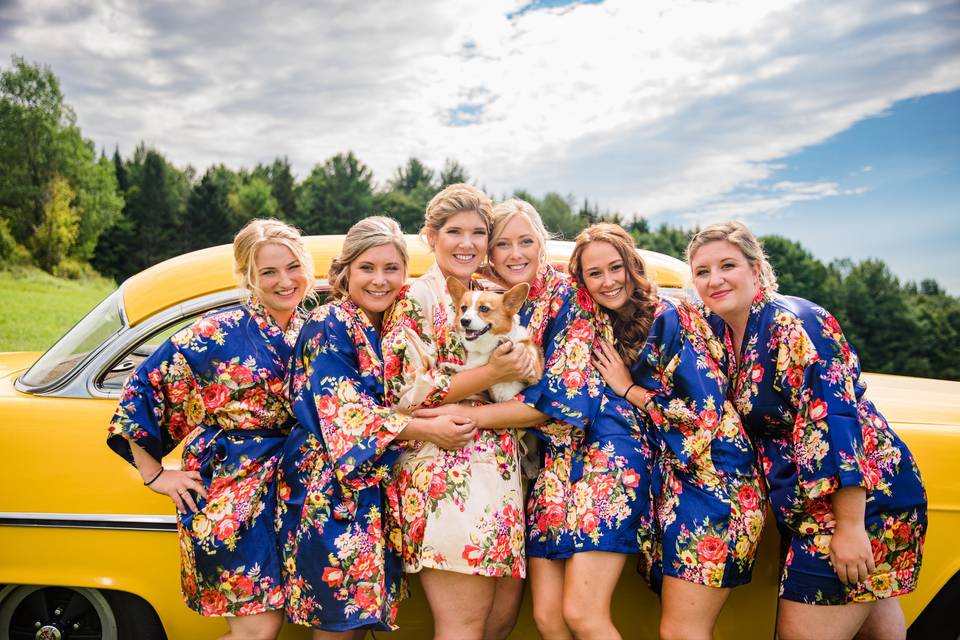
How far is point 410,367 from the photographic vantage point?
2.76 m

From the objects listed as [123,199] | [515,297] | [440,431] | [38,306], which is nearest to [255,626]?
[440,431]

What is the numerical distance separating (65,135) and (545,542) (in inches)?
2087

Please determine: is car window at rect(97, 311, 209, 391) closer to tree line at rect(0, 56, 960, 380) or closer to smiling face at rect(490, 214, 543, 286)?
smiling face at rect(490, 214, 543, 286)

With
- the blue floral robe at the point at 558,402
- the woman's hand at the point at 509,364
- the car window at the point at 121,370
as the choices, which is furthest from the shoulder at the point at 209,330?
the blue floral robe at the point at 558,402

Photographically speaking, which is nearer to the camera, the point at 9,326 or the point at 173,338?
the point at 173,338

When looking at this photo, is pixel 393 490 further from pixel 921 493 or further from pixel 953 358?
pixel 953 358

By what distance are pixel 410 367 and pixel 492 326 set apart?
1.23ft

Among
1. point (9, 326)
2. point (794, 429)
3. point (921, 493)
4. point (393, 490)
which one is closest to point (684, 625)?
point (794, 429)

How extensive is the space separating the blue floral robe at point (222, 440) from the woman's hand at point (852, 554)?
7.20ft

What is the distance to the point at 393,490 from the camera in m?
2.75

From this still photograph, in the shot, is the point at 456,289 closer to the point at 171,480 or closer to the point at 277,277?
the point at 277,277

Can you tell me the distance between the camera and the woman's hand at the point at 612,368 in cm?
286

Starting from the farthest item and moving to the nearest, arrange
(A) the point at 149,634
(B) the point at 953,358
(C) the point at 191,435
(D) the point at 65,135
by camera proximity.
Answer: (D) the point at 65,135 → (B) the point at 953,358 → (A) the point at 149,634 → (C) the point at 191,435

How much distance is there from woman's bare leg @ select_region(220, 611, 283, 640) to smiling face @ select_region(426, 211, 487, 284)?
1.62 m
